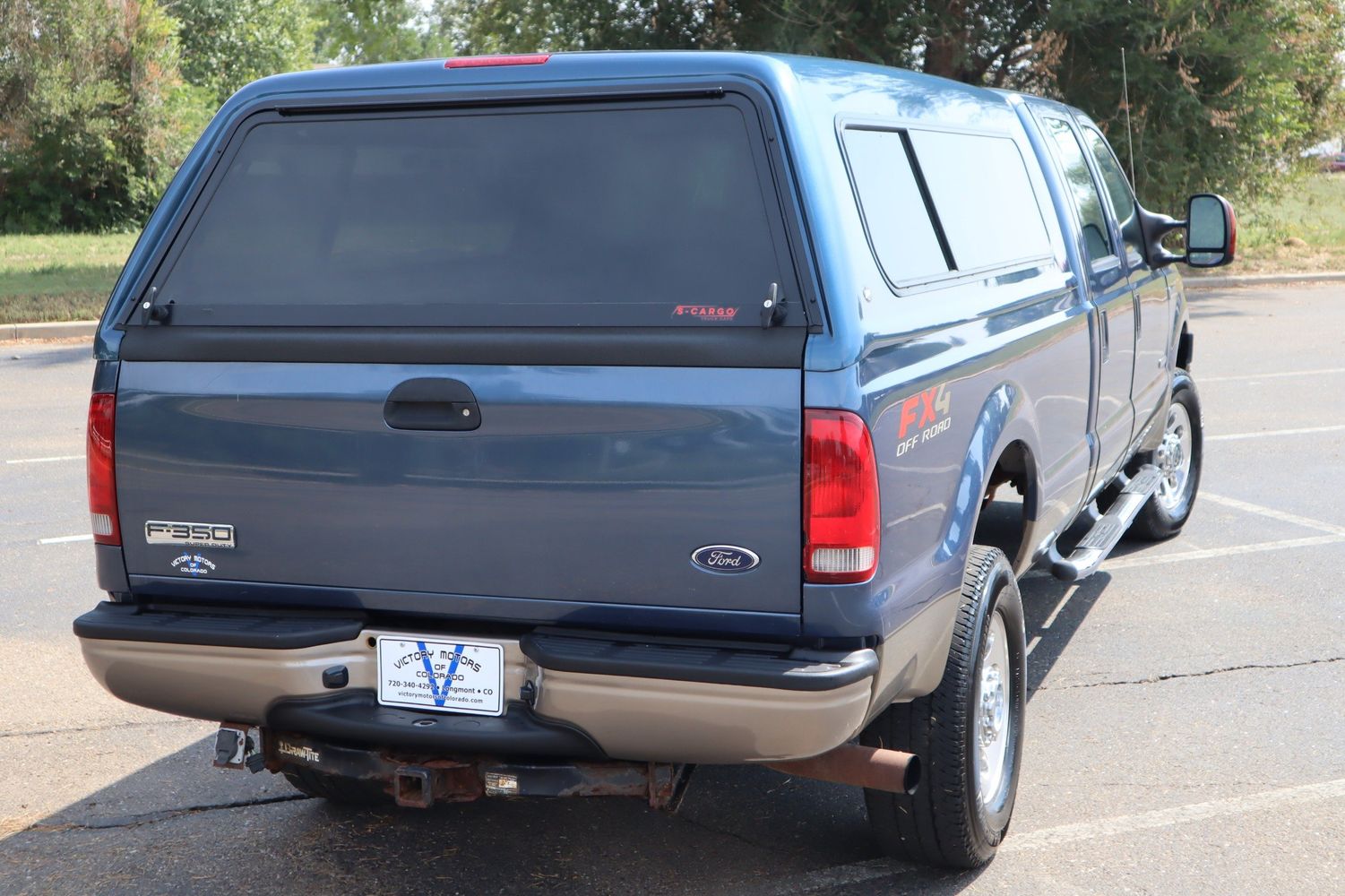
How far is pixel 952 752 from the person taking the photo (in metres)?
3.35

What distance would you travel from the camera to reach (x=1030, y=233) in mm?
4535

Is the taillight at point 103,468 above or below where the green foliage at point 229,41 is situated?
below

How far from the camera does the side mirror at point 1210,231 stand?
605 centimetres

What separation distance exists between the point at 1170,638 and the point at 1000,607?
6.84ft

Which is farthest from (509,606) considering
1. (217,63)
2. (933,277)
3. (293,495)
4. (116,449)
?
(217,63)

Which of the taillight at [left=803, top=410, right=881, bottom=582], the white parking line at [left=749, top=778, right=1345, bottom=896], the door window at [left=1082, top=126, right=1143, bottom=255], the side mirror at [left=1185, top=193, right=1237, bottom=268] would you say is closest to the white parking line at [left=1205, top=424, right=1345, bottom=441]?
the side mirror at [left=1185, top=193, right=1237, bottom=268]

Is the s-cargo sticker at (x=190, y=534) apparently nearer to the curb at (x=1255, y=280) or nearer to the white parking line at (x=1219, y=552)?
the white parking line at (x=1219, y=552)

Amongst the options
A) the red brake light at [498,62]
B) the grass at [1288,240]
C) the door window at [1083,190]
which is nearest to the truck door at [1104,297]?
the door window at [1083,190]

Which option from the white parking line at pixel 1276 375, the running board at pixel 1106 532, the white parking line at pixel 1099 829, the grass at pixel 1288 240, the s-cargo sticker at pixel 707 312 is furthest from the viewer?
the grass at pixel 1288 240

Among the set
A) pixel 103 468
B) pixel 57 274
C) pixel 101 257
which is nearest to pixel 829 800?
pixel 103 468

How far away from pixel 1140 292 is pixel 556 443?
3639 mm

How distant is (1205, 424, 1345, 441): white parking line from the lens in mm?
9383

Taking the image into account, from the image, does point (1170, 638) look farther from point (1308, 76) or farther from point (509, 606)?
point (1308, 76)

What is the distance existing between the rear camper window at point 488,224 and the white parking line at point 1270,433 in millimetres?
7211
